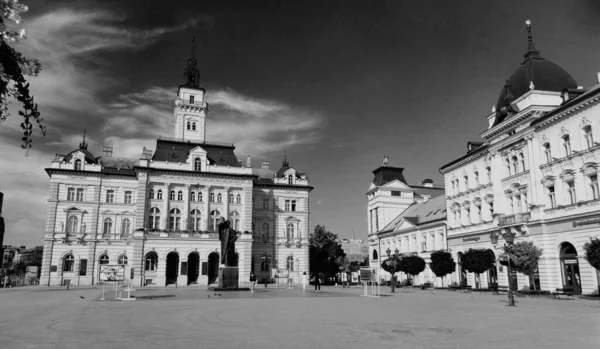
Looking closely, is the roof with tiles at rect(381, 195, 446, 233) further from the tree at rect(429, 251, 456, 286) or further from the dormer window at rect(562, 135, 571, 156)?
the dormer window at rect(562, 135, 571, 156)

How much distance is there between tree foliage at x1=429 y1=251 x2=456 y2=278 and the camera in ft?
151

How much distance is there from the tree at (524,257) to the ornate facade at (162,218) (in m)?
36.5

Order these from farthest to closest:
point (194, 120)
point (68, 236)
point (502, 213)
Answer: point (194, 120) < point (68, 236) < point (502, 213)

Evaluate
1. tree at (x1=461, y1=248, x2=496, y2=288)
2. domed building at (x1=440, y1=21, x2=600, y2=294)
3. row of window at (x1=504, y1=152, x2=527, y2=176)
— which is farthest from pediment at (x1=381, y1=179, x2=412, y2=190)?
tree at (x1=461, y1=248, x2=496, y2=288)

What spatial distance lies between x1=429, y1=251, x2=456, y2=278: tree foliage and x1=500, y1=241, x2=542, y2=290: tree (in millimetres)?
10666

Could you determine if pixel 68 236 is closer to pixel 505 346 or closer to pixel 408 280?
pixel 408 280

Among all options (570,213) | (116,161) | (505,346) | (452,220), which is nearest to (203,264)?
(116,161)

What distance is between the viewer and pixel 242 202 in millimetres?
65500

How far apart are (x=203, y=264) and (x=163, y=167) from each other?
1484 cm

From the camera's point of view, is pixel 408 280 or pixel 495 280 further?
pixel 408 280

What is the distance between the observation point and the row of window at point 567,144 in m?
32.6

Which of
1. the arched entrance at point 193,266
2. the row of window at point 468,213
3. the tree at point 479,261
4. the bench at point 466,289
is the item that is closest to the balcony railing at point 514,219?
the row of window at point 468,213

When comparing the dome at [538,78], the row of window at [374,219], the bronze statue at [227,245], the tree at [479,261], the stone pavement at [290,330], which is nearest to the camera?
the stone pavement at [290,330]

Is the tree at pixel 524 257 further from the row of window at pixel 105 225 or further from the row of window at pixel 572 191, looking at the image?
the row of window at pixel 105 225
